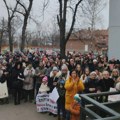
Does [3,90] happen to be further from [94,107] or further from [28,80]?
[94,107]

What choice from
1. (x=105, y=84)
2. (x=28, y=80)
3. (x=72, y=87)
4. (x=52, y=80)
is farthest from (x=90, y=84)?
(x=28, y=80)

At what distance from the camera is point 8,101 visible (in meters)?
13.1

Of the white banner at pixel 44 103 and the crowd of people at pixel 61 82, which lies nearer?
the crowd of people at pixel 61 82

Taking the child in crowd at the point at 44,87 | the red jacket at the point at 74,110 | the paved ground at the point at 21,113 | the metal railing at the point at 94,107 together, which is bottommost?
the paved ground at the point at 21,113

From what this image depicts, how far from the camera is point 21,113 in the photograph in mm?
11156

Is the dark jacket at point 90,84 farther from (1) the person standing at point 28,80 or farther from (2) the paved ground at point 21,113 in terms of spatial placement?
(1) the person standing at point 28,80

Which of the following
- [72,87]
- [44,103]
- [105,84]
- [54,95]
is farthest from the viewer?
→ [44,103]

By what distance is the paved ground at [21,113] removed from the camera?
34.8ft

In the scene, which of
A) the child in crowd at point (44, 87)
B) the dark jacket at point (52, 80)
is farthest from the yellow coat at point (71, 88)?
the child in crowd at point (44, 87)

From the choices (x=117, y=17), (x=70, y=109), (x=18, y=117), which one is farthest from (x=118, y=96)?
(x=117, y=17)

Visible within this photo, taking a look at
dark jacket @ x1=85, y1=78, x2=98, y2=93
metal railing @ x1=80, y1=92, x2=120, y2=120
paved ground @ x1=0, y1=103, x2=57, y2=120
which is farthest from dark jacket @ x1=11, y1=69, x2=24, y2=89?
metal railing @ x1=80, y1=92, x2=120, y2=120

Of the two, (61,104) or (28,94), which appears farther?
(28,94)

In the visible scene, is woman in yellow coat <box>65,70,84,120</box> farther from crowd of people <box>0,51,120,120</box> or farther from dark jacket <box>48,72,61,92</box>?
dark jacket <box>48,72,61,92</box>

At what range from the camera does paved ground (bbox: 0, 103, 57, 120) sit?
1061cm
